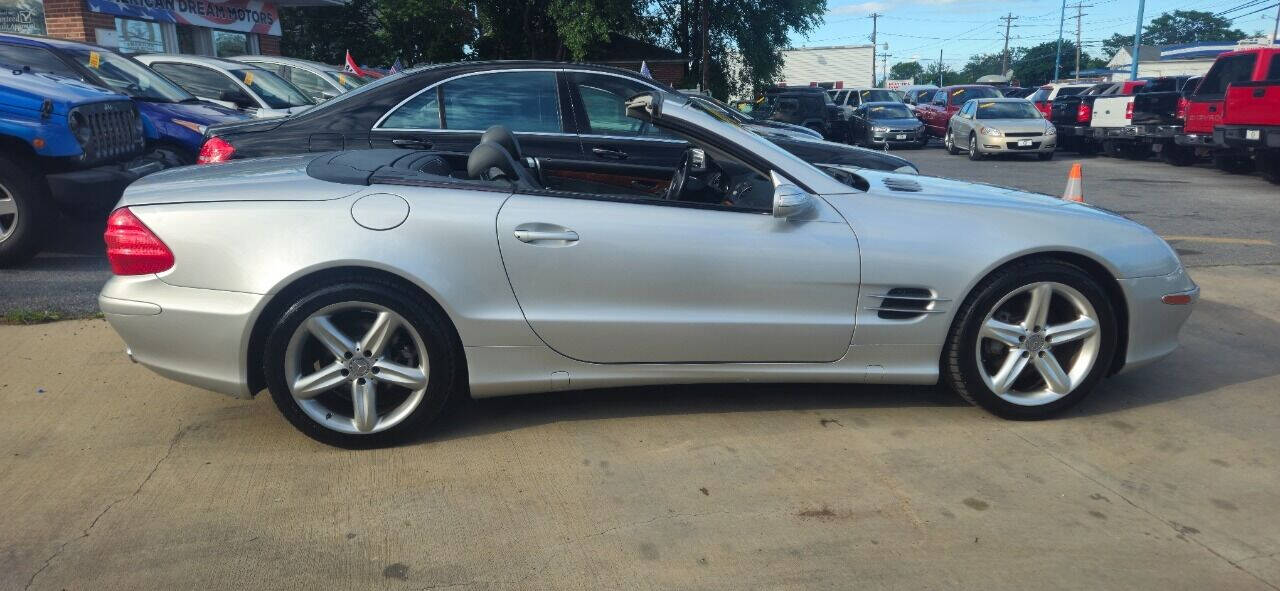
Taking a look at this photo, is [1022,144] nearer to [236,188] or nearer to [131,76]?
[131,76]

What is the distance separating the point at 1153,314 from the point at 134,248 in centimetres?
416

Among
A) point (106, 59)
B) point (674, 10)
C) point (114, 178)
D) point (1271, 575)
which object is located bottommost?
point (1271, 575)

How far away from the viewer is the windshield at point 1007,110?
2097cm

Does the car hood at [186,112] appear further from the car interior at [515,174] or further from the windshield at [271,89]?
the car interior at [515,174]

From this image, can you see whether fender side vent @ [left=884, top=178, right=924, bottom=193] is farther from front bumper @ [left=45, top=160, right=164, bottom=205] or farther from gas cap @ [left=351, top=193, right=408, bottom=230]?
front bumper @ [left=45, top=160, right=164, bottom=205]

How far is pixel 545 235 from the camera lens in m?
3.68

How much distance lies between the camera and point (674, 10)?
3212 centimetres

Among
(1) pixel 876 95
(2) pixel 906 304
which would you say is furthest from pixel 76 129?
(1) pixel 876 95

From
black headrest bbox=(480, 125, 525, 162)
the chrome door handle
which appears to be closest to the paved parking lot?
the chrome door handle

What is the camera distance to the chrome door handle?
12.1ft

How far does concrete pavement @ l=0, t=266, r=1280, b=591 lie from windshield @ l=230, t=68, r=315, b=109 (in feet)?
25.2

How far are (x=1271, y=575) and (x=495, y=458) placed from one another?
2597 millimetres

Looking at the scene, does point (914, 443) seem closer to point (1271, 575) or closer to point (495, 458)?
point (1271, 575)

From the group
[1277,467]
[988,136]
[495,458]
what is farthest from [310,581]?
[988,136]
